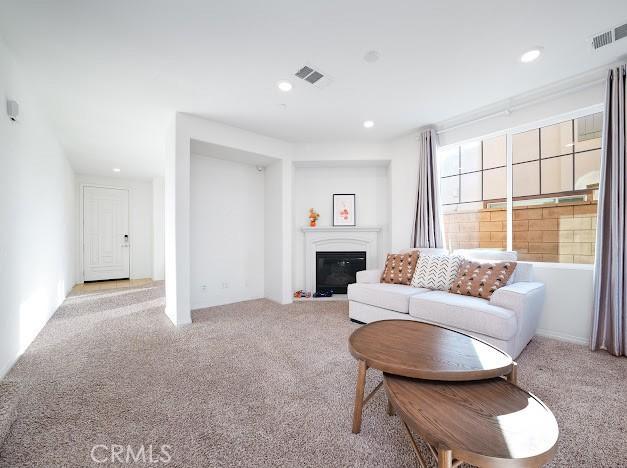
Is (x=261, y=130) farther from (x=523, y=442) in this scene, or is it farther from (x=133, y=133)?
(x=523, y=442)

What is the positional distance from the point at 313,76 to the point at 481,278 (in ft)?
8.23

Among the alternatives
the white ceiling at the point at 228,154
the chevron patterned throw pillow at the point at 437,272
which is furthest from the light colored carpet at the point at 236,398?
the white ceiling at the point at 228,154

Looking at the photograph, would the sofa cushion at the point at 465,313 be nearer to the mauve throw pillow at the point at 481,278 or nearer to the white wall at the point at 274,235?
the mauve throw pillow at the point at 481,278

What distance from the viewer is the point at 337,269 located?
449 centimetres

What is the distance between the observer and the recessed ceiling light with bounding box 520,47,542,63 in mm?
2158

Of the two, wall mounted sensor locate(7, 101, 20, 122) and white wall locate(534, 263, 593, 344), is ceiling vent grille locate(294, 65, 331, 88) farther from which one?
white wall locate(534, 263, 593, 344)

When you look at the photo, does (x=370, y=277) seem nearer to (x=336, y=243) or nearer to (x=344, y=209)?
(x=336, y=243)

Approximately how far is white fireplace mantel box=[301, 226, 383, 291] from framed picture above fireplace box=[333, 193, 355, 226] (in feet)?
0.58

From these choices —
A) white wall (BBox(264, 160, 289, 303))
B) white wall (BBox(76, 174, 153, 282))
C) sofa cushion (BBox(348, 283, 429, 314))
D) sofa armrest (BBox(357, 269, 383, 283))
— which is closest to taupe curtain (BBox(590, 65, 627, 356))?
sofa cushion (BBox(348, 283, 429, 314))

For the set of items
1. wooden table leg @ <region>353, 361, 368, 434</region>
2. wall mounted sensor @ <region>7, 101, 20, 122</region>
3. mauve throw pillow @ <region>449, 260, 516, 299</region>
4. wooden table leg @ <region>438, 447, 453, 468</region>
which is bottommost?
wooden table leg @ <region>353, 361, 368, 434</region>

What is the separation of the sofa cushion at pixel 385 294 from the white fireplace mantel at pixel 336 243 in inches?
47.0

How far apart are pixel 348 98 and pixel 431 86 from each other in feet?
2.71

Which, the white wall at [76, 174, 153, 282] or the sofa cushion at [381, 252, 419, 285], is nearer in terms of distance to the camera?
the sofa cushion at [381, 252, 419, 285]

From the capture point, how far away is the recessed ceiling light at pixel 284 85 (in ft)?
8.49
